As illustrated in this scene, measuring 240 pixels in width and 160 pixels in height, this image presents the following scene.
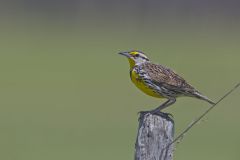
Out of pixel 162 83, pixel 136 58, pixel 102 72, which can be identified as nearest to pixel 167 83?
pixel 162 83

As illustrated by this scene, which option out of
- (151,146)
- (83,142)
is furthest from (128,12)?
(151,146)

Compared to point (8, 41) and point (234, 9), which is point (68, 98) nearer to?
point (8, 41)

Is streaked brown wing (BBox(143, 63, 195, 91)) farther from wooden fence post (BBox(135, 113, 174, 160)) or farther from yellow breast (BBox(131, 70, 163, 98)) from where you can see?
wooden fence post (BBox(135, 113, 174, 160))

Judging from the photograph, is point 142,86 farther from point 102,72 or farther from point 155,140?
point 102,72

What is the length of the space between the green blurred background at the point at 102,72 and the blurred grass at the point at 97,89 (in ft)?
0.06

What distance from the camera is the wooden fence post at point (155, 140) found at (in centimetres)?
606

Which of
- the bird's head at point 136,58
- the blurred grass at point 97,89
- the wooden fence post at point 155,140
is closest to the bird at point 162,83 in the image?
the bird's head at point 136,58

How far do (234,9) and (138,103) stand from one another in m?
11.2

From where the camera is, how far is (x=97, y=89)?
18953 millimetres

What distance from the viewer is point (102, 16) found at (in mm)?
27109

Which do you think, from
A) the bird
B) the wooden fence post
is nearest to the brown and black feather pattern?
the bird

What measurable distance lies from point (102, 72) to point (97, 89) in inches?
72.7

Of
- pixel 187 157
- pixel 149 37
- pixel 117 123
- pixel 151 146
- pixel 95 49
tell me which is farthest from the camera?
pixel 149 37

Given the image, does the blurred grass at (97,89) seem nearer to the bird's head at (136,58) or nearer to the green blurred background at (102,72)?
the green blurred background at (102,72)
